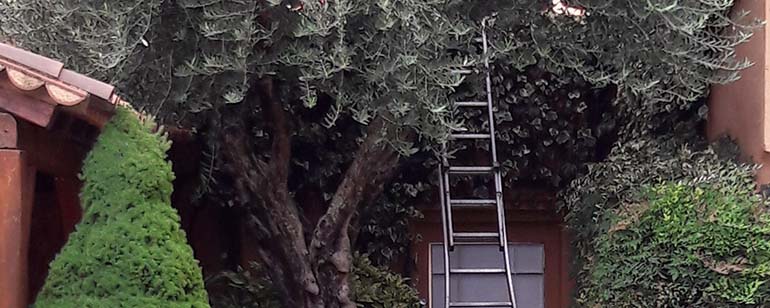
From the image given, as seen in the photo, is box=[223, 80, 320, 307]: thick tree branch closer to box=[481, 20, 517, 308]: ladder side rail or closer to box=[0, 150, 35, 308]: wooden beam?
box=[481, 20, 517, 308]: ladder side rail

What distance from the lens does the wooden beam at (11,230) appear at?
170 inches

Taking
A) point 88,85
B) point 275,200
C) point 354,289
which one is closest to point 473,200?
point 354,289

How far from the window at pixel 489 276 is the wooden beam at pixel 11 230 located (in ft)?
14.1

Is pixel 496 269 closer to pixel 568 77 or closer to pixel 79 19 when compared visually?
pixel 568 77

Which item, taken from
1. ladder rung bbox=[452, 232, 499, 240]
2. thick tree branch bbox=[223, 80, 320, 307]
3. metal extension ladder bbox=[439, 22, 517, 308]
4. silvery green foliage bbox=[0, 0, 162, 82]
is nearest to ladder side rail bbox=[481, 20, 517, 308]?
metal extension ladder bbox=[439, 22, 517, 308]

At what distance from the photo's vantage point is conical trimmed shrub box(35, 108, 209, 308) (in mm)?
4219

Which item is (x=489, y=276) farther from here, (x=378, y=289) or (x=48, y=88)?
(x=48, y=88)

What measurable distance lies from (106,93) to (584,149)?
4.71 m

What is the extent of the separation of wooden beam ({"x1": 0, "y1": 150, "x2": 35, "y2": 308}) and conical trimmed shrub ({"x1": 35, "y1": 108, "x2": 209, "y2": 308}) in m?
0.15

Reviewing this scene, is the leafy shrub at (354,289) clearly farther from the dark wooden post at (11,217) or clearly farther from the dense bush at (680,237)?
the dark wooden post at (11,217)

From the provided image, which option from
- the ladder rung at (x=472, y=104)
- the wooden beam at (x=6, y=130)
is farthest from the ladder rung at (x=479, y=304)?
the wooden beam at (x=6, y=130)

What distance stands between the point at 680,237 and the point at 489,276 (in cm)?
272

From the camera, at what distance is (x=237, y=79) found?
212 inches

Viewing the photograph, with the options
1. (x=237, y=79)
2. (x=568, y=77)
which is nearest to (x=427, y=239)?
(x=568, y=77)
